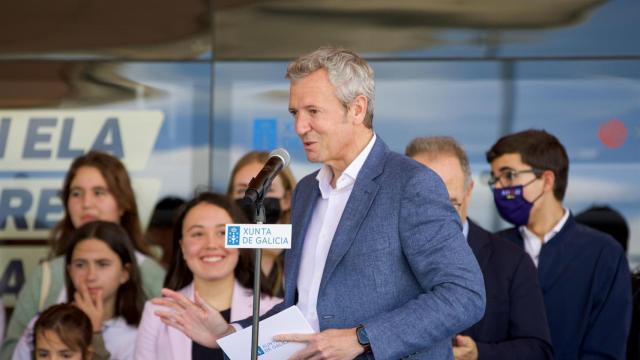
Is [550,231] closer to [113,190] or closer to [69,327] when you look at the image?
[69,327]

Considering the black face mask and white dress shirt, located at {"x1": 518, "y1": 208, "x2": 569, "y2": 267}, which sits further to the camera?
the black face mask

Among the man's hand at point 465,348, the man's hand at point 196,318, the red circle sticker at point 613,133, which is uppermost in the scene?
the red circle sticker at point 613,133

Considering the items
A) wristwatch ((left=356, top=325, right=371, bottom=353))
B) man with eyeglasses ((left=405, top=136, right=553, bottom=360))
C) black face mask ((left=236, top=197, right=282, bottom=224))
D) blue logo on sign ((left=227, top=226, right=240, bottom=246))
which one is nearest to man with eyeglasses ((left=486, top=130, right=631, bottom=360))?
man with eyeglasses ((left=405, top=136, right=553, bottom=360))

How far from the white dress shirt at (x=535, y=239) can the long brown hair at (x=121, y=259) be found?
6.64ft

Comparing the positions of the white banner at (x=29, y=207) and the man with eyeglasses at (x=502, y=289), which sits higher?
the white banner at (x=29, y=207)

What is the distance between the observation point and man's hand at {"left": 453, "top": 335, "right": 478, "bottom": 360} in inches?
184

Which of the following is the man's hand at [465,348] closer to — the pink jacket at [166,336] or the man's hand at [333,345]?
the pink jacket at [166,336]

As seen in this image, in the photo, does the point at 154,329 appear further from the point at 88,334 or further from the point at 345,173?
the point at 345,173

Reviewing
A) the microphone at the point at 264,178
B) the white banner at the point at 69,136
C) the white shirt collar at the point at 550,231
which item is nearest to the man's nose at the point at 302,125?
the microphone at the point at 264,178

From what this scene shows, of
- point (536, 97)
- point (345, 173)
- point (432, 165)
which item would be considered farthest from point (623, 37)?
point (345, 173)

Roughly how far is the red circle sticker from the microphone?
3.52 m

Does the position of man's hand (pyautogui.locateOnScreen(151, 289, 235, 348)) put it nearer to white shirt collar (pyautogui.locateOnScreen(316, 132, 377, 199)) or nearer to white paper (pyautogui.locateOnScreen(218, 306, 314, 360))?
white paper (pyautogui.locateOnScreen(218, 306, 314, 360))

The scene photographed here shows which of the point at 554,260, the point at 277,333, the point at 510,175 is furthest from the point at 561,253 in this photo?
the point at 277,333

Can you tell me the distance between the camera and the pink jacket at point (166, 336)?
5.27m
